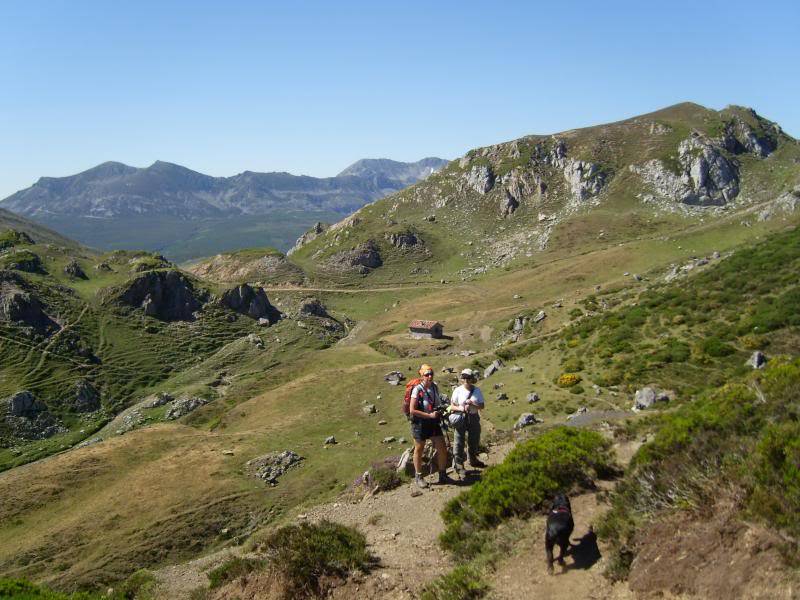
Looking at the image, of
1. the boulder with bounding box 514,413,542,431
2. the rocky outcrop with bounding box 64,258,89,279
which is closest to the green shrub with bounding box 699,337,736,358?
the boulder with bounding box 514,413,542,431

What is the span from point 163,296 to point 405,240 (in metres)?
78.3

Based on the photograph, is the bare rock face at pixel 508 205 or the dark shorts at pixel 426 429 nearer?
the dark shorts at pixel 426 429

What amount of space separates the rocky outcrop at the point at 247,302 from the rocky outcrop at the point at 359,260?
148ft

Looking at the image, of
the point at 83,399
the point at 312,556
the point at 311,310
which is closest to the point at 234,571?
the point at 312,556

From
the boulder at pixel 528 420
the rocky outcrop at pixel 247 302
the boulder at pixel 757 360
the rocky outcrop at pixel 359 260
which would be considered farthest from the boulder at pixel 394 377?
the rocky outcrop at pixel 359 260

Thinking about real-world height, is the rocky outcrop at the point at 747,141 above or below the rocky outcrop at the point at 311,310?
above

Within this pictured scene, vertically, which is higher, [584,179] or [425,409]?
[584,179]

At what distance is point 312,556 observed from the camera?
10891mm

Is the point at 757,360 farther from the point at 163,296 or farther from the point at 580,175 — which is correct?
the point at 580,175

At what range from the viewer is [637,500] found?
9906 mm

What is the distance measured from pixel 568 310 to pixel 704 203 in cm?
10100

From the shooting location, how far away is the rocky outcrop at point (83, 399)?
7331 cm

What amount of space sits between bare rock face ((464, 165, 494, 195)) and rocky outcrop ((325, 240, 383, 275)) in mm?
45386

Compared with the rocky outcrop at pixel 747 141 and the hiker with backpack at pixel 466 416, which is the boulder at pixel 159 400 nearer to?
the hiker with backpack at pixel 466 416
